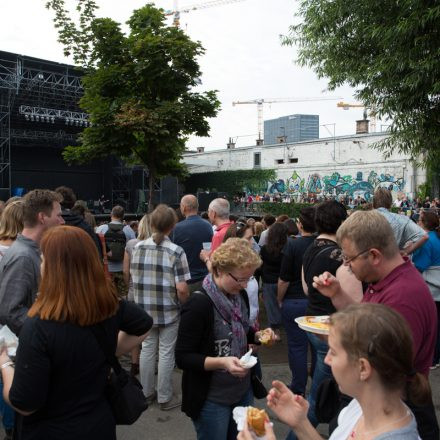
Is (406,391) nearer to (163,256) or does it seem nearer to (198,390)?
(198,390)

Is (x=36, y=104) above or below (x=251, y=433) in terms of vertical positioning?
above

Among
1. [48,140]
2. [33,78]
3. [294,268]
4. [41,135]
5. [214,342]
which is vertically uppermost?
[33,78]

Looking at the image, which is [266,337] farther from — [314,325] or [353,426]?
[353,426]

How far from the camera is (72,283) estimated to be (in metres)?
2.04

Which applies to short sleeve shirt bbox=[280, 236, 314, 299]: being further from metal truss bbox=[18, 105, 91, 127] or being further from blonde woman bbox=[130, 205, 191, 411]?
metal truss bbox=[18, 105, 91, 127]

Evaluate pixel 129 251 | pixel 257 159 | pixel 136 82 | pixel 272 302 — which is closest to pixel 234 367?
pixel 272 302

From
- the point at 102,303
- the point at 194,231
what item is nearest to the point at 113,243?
the point at 194,231

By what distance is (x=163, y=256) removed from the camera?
4512 millimetres

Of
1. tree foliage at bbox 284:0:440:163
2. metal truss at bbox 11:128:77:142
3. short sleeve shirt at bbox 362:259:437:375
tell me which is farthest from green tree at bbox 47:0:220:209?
metal truss at bbox 11:128:77:142

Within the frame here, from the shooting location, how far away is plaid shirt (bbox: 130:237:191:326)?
4520mm

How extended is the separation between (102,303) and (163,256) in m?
2.44

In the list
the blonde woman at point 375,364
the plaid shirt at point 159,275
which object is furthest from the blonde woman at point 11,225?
the blonde woman at point 375,364

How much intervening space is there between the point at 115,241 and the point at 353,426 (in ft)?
18.0

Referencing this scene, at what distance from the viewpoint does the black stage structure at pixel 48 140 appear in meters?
27.1
